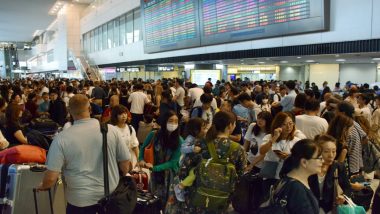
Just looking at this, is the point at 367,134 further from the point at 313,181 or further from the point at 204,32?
the point at 204,32

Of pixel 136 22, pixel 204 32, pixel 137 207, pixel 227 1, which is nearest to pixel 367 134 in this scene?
pixel 137 207

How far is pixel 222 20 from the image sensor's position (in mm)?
11469

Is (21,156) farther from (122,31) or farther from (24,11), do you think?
(24,11)

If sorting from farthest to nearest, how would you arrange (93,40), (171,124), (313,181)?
1. (93,40)
2. (171,124)
3. (313,181)

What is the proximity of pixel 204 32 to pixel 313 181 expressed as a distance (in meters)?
10.3

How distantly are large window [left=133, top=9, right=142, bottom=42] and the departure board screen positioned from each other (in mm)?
2945

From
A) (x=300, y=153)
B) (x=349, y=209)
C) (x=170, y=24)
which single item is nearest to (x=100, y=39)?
(x=170, y=24)

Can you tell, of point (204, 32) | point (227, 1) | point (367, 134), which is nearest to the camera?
point (367, 134)

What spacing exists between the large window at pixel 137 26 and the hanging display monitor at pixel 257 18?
820 cm

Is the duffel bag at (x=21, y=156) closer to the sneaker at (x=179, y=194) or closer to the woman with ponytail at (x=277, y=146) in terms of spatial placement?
the sneaker at (x=179, y=194)

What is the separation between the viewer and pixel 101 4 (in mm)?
26188

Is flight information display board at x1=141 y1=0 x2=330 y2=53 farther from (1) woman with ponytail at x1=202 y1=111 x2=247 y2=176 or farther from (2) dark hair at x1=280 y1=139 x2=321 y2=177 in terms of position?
(2) dark hair at x1=280 y1=139 x2=321 y2=177

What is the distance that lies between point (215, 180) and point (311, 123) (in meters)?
1.81

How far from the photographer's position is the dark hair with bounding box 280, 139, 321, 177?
2.35 m
